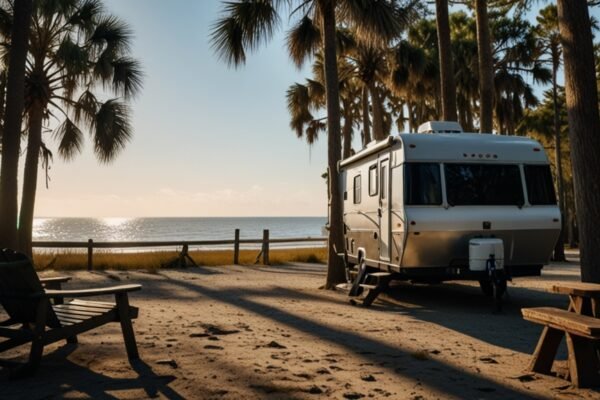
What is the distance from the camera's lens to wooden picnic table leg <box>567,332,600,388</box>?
439 cm

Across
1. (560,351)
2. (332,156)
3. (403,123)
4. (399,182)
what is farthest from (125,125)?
(403,123)

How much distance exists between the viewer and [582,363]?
445cm

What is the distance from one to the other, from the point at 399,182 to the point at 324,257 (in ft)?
42.4

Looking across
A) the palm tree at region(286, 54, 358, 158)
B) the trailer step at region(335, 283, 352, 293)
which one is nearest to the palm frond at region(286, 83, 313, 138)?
the palm tree at region(286, 54, 358, 158)

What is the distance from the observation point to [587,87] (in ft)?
20.2

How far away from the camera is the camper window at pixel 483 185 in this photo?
8508mm

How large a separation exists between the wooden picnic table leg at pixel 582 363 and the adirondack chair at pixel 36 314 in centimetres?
382

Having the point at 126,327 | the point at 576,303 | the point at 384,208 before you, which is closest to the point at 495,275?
the point at 384,208

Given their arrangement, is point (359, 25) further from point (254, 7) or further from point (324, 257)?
point (324, 257)

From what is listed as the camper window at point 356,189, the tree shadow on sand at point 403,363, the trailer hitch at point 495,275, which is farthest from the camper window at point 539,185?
the tree shadow on sand at point 403,363

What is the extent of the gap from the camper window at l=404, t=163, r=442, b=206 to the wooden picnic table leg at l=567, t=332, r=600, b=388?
4004 millimetres

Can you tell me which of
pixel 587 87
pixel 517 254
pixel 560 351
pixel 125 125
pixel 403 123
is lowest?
pixel 560 351

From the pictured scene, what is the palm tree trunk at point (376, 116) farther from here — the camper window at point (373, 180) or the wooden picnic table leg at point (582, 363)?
the wooden picnic table leg at point (582, 363)

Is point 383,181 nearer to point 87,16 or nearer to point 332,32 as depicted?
point 332,32
